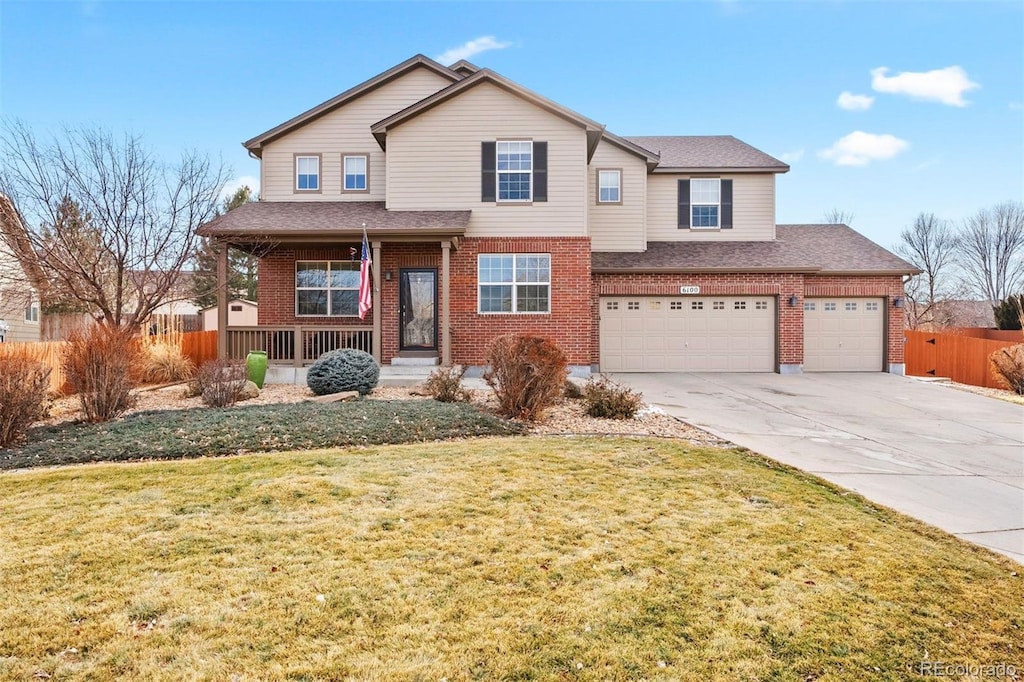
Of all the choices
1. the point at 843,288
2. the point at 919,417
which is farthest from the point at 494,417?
→ the point at 843,288

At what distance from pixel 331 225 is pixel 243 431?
763 cm

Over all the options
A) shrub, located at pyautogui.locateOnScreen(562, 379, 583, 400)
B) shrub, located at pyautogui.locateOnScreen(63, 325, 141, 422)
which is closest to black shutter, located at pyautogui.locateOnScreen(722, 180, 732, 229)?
shrub, located at pyautogui.locateOnScreen(562, 379, 583, 400)

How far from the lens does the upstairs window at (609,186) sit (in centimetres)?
1705

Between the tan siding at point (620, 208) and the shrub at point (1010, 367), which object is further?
the tan siding at point (620, 208)

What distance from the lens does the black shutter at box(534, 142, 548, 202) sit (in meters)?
14.6

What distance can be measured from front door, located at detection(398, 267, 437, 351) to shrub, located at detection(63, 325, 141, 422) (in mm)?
6960

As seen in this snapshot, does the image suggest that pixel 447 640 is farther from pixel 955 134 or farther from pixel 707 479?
pixel 955 134

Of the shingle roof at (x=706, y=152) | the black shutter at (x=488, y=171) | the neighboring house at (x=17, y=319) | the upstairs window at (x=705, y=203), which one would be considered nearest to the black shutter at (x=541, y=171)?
the black shutter at (x=488, y=171)

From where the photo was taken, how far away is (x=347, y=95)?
619 inches

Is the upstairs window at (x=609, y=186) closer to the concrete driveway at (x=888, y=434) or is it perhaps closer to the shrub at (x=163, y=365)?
the concrete driveway at (x=888, y=434)

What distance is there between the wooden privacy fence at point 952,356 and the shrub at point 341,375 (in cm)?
1725

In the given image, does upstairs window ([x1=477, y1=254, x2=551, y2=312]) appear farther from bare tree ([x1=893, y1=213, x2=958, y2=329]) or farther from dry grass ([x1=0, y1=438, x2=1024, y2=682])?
bare tree ([x1=893, y1=213, x2=958, y2=329])

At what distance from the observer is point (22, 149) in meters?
12.0

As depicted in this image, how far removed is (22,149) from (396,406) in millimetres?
10590
